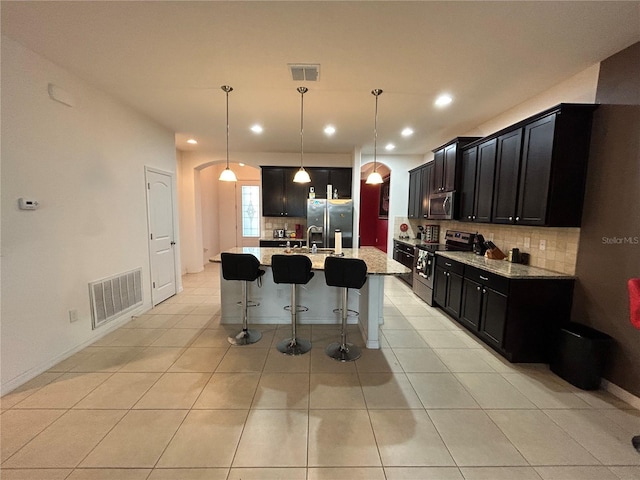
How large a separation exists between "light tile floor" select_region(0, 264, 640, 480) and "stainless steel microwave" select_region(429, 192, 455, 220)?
2.04 metres

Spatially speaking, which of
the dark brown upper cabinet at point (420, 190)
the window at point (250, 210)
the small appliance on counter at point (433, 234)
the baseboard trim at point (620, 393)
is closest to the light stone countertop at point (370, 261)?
the baseboard trim at point (620, 393)

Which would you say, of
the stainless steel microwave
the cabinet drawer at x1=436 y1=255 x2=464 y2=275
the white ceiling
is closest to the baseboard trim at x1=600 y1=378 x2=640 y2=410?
the cabinet drawer at x1=436 y1=255 x2=464 y2=275

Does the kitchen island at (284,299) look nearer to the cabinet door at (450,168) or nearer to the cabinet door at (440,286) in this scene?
the cabinet door at (440,286)

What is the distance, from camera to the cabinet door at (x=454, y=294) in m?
3.46

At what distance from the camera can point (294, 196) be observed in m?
6.09

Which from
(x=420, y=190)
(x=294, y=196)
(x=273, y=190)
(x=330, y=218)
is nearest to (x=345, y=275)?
(x=330, y=218)

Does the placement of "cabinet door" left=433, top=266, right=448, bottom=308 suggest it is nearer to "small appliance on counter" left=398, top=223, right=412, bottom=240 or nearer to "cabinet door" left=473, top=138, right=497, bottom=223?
"cabinet door" left=473, top=138, right=497, bottom=223

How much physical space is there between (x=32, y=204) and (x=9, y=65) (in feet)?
3.62

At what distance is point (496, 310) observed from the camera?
9.13ft

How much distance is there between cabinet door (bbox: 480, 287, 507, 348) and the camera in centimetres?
270

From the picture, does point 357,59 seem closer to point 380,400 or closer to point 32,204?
point 380,400

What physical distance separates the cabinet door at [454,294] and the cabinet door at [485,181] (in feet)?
2.70

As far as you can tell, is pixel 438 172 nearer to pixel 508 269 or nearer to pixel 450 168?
pixel 450 168

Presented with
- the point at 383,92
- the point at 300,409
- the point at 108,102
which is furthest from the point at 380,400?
the point at 108,102
